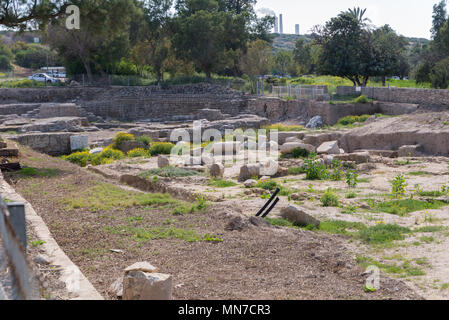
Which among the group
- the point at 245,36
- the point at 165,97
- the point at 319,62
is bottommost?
the point at 165,97

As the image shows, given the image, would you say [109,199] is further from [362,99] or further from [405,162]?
[362,99]

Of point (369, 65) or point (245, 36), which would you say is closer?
point (369, 65)

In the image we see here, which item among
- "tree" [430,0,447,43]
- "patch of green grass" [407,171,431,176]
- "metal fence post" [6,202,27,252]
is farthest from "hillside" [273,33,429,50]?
"metal fence post" [6,202,27,252]

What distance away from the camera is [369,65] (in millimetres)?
34312

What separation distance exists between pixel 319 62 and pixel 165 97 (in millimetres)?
12232

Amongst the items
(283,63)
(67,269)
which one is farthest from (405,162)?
(283,63)

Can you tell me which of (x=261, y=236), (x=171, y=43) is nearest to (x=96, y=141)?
(x=261, y=236)

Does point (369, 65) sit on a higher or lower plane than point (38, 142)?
higher

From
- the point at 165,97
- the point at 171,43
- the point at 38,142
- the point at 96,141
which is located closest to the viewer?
the point at 38,142

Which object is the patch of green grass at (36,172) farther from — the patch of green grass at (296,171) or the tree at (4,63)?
the tree at (4,63)

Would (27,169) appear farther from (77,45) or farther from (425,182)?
(77,45)

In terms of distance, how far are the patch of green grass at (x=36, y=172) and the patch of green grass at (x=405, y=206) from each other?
323 inches

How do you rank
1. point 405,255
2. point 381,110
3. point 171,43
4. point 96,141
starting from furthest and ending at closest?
1. point 171,43
2. point 381,110
3. point 96,141
4. point 405,255

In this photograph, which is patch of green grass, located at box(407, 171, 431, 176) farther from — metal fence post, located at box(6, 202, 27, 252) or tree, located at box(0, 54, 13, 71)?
tree, located at box(0, 54, 13, 71)
